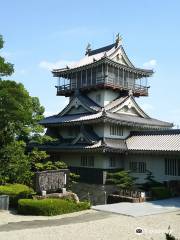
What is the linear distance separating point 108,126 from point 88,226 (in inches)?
775

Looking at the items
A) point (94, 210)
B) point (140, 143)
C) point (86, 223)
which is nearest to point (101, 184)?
point (140, 143)

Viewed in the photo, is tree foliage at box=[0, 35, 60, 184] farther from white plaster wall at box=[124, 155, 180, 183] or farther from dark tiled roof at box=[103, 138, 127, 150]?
white plaster wall at box=[124, 155, 180, 183]

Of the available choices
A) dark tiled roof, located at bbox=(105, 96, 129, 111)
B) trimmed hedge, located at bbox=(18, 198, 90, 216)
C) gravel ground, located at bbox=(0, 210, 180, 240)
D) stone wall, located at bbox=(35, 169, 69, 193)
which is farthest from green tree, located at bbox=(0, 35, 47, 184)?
dark tiled roof, located at bbox=(105, 96, 129, 111)

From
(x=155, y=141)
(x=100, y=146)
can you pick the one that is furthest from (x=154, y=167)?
(x=100, y=146)

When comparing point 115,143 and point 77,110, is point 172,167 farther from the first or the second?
point 77,110

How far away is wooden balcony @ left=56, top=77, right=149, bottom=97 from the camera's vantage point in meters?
41.8

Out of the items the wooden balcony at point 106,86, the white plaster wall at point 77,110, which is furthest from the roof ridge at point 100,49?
the white plaster wall at point 77,110

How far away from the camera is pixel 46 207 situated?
2355cm

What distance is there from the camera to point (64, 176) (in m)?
29.3

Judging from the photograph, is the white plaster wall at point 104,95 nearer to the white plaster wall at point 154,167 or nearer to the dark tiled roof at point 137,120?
the dark tiled roof at point 137,120

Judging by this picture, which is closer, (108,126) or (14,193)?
(14,193)

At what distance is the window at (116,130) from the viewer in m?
38.8

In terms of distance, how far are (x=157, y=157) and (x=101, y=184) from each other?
6.08 m

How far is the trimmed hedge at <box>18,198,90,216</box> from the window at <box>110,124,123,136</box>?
48.5 feet
